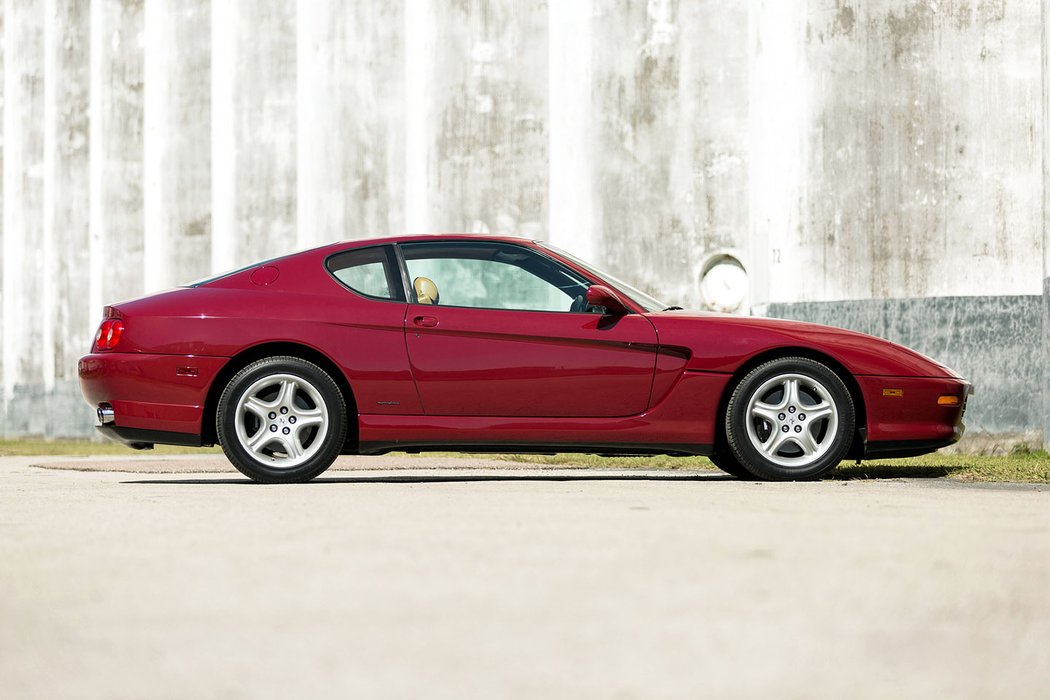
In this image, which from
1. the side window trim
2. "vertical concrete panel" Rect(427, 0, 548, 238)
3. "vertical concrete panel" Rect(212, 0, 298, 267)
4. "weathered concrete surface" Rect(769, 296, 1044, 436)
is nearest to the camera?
the side window trim

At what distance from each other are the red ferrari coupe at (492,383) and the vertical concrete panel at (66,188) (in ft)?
46.4

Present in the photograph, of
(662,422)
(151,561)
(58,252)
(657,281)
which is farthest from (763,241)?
(58,252)

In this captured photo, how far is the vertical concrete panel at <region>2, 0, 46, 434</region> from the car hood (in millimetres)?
16923

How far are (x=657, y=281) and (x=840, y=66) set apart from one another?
2.50m

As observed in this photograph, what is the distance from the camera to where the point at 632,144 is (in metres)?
13.2

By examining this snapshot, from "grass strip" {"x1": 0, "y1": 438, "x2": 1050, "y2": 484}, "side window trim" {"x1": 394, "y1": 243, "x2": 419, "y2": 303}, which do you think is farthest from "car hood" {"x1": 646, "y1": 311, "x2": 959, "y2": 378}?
"side window trim" {"x1": 394, "y1": 243, "x2": 419, "y2": 303}

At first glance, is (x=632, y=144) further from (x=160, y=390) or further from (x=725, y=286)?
(x=160, y=390)

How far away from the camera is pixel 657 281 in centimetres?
1294

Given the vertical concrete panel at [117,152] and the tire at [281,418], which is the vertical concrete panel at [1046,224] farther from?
the vertical concrete panel at [117,152]

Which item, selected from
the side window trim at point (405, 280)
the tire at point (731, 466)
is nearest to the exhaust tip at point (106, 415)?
the side window trim at point (405, 280)

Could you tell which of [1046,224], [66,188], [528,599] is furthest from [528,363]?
[66,188]

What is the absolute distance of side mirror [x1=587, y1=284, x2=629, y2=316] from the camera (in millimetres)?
6984

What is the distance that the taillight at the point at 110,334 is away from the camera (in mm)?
7168

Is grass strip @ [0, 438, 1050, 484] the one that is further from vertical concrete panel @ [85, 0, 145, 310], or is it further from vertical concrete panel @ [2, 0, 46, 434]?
vertical concrete panel @ [2, 0, 46, 434]
